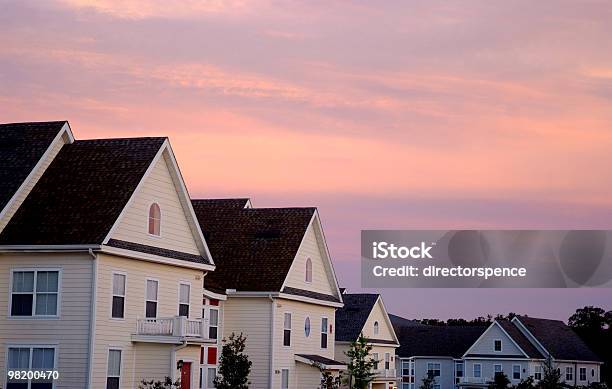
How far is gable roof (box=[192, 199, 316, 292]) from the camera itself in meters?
57.1

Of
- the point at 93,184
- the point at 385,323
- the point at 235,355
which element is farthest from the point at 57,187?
the point at 385,323

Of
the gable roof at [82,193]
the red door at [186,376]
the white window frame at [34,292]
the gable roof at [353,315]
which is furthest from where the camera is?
the gable roof at [353,315]

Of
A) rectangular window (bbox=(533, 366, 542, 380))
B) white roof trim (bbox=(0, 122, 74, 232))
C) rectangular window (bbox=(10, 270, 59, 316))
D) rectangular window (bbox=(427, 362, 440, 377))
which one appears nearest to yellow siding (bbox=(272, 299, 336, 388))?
white roof trim (bbox=(0, 122, 74, 232))

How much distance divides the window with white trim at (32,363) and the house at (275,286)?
13.1 meters

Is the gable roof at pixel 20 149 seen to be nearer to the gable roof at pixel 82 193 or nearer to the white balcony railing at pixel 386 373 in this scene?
the gable roof at pixel 82 193

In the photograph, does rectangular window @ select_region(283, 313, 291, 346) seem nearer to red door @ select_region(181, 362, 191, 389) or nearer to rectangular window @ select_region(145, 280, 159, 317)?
red door @ select_region(181, 362, 191, 389)

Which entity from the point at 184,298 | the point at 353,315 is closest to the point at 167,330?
the point at 184,298

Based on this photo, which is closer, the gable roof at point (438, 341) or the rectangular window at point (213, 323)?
the rectangular window at point (213, 323)

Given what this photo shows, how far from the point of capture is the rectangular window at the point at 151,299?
45.2 meters

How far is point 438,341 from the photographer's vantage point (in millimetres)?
120375

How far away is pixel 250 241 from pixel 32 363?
19995 mm

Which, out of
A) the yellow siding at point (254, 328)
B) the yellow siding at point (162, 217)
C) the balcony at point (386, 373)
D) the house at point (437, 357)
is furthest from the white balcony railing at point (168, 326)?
the house at point (437, 357)

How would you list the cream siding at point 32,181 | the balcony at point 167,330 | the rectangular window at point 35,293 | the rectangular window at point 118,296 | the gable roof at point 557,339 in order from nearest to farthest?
1. the rectangular window at point 35,293
2. the cream siding at point 32,181
3. the rectangular window at point 118,296
4. the balcony at point 167,330
5. the gable roof at point 557,339

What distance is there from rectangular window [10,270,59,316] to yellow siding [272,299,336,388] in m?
17.0
